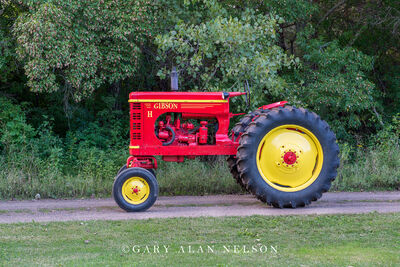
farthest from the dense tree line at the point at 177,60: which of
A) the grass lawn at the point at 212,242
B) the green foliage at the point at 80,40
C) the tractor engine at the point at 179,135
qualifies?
the grass lawn at the point at 212,242

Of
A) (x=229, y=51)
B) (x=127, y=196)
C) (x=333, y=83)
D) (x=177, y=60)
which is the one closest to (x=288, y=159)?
(x=127, y=196)

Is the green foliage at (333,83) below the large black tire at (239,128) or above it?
above

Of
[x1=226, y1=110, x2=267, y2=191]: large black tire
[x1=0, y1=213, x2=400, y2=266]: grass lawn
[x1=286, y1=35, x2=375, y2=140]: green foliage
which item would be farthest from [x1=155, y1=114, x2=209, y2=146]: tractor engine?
[x1=286, y1=35, x2=375, y2=140]: green foliage

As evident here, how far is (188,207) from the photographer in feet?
Result: 27.9

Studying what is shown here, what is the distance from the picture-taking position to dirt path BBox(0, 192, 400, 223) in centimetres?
775

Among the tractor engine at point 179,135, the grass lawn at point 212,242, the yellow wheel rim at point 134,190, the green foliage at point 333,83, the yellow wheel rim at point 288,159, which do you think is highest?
the green foliage at point 333,83

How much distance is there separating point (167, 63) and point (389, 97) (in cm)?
618

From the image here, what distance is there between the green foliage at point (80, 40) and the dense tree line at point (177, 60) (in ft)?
0.07

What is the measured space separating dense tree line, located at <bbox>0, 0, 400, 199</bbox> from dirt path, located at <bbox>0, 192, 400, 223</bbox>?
2472mm

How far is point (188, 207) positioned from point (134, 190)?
95 centimetres

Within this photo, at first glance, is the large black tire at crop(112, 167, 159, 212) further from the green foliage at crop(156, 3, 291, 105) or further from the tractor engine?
the green foliage at crop(156, 3, 291, 105)

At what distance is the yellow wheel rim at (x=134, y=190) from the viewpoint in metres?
8.05

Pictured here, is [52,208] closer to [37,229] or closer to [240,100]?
[37,229]

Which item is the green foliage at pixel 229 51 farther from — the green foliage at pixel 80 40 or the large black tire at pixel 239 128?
the large black tire at pixel 239 128
